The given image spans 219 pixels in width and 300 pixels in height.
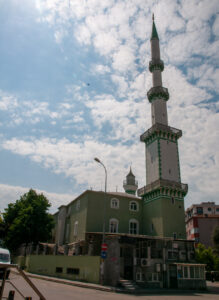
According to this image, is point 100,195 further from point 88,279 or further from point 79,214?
point 88,279

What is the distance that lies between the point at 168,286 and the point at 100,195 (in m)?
14.1

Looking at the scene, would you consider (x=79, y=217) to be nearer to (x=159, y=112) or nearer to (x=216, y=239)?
(x=159, y=112)

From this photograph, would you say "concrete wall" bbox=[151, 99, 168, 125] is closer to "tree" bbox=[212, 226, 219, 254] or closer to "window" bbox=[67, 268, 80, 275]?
"tree" bbox=[212, 226, 219, 254]

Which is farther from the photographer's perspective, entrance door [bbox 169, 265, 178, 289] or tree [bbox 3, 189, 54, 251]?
tree [bbox 3, 189, 54, 251]

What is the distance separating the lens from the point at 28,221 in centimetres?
3709

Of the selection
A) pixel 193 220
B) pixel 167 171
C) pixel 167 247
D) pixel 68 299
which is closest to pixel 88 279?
pixel 167 247

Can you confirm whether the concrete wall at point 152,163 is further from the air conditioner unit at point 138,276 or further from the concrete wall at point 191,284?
the air conditioner unit at point 138,276

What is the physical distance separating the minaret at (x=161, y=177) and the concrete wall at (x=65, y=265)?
11.5 metres

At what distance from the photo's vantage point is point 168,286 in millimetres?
23984

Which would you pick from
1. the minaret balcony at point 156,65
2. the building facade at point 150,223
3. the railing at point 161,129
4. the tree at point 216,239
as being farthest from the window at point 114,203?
the minaret balcony at point 156,65

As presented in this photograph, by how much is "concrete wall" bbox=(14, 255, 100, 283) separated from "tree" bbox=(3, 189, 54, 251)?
3528 millimetres

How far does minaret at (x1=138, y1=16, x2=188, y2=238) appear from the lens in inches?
1271

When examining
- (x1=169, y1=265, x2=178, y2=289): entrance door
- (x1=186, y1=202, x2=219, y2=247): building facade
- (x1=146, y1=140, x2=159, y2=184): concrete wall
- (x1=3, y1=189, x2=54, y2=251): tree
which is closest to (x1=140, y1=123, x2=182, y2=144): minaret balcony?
(x1=146, y1=140, x2=159, y2=184): concrete wall

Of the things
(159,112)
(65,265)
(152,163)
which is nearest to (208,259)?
(152,163)
